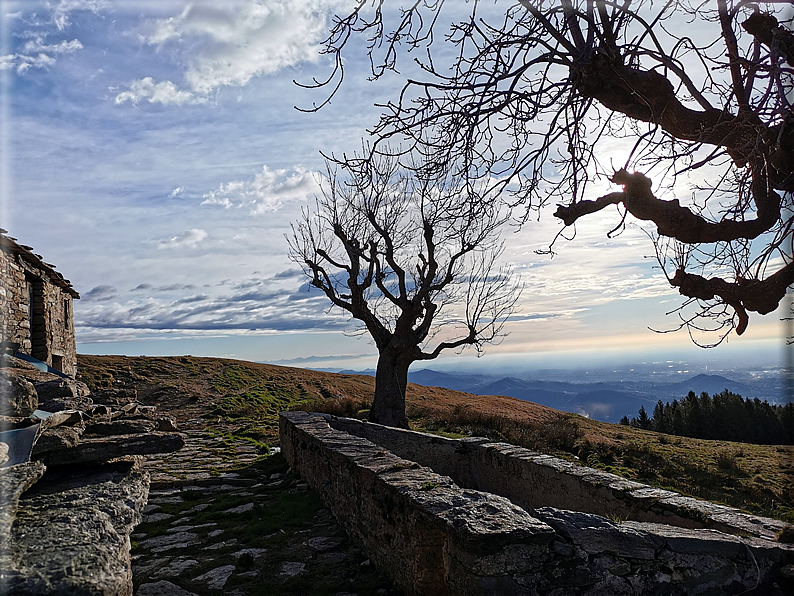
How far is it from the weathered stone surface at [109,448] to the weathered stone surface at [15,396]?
14.0 inches

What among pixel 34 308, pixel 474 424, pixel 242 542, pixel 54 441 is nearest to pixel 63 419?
pixel 54 441

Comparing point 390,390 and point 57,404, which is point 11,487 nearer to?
point 57,404

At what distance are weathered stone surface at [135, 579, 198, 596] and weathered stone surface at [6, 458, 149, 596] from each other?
2013mm

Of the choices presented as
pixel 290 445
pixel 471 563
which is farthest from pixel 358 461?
pixel 290 445

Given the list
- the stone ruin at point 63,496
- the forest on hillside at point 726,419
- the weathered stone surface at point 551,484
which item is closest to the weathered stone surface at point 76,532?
the stone ruin at point 63,496

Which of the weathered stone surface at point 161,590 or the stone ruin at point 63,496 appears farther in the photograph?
the weathered stone surface at point 161,590

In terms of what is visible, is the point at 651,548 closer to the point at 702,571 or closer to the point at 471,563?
the point at 702,571

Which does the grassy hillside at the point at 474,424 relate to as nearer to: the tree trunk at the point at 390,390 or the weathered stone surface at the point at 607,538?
the tree trunk at the point at 390,390

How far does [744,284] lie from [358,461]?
14.7ft

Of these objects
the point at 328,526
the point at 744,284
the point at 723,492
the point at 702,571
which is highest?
the point at 744,284

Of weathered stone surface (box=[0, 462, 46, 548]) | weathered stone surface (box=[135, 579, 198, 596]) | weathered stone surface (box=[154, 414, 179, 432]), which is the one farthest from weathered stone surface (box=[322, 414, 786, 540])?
weathered stone surface (box=[0, 462, 46, 548])

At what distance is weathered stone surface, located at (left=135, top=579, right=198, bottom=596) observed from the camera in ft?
16.3

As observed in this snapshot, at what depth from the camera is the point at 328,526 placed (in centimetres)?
689

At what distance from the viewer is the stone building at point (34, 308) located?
31.0 feet
